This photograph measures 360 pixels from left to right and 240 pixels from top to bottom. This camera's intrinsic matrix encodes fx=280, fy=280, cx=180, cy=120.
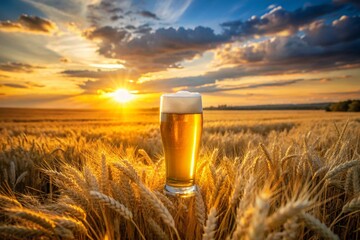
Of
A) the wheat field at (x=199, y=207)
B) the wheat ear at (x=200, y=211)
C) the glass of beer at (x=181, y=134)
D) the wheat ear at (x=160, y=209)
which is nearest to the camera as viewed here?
the wheat field at (x=199, y=207)

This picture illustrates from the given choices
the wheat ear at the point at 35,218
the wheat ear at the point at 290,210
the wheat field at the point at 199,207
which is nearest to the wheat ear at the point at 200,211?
the wheat field at the point at 199,207

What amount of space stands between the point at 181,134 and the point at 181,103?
0.24 metres

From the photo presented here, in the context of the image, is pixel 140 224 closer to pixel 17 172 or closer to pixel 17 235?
pixel 17 235

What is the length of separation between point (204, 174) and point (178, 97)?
2.12ft

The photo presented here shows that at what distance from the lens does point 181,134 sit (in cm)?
215

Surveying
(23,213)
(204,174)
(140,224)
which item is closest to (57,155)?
(204,174)

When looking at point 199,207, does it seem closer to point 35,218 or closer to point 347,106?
point 35,218

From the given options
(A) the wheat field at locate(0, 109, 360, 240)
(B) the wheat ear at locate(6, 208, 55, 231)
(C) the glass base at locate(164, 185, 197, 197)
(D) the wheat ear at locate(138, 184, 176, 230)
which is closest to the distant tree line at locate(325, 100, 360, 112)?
(A) the wheat field at locate(0, 109, 360, 240)

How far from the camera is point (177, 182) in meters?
2.08

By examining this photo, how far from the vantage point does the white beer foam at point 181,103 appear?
2146 mm

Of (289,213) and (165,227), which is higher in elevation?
(289,213)

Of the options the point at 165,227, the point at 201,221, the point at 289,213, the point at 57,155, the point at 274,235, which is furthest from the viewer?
the point at 57,155

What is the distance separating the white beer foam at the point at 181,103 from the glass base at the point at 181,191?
574 millimetres

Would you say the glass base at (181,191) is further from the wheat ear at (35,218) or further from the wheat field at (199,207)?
the wheat ear at (35,218)
